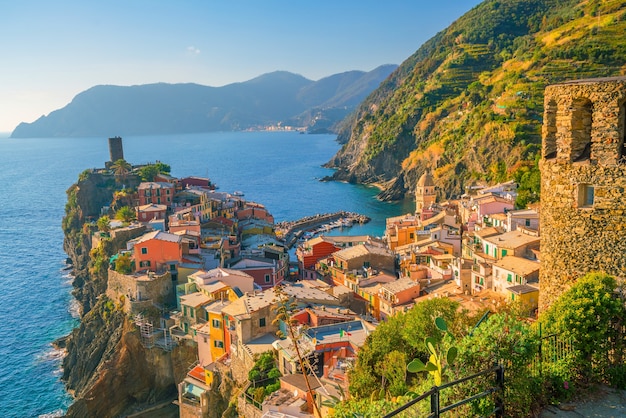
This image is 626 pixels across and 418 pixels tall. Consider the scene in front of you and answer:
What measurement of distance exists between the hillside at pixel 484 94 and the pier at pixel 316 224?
60.6 ft

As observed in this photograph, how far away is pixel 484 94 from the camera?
10688 cm

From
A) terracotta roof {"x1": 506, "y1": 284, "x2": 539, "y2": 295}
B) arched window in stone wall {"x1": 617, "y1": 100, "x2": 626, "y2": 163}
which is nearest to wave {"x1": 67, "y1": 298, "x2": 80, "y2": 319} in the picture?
terracotta roof {"x1": 506, "y1": 284, "x2": 539, "y2": 295}

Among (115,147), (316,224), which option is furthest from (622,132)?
(115,147)

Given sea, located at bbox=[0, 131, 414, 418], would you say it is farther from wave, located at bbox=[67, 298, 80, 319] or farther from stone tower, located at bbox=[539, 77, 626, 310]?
stone tower, located at bbox=[539, 77, 626, 310]

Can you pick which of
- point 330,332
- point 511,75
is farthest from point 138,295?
point 511,75

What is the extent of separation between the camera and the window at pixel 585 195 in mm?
10422

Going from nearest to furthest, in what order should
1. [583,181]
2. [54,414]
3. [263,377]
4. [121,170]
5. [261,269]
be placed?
[583,181]
[263,377]
[54,414]
[261,269]
[121,170]

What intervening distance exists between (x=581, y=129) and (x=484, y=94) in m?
103

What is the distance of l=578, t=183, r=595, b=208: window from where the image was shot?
34.2ft

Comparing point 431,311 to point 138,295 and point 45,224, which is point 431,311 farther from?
point 45,224

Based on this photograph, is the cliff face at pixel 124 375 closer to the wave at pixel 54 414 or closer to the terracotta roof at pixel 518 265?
the wave at pixel 54 414

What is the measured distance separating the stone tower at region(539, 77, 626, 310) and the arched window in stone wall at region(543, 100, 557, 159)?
2 centimetres

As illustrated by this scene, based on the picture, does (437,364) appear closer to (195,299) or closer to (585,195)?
(585,195)

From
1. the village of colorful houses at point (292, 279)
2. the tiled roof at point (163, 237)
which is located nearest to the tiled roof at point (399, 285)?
the village of colorful houses at point (292, 279)
